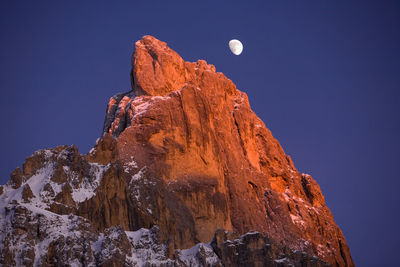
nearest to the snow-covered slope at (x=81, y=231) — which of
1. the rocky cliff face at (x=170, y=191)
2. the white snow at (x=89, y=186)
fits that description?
the white snow at (x=89, y=186)

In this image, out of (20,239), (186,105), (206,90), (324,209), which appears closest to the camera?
(20,239)

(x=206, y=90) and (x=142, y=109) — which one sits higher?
(x=206, y=90)

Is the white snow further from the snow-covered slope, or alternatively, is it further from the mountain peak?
the mountain peak

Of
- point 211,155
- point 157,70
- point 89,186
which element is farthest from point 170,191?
point 157,70

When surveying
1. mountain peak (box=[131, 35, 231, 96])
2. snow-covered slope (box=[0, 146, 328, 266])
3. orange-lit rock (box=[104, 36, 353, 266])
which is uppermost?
mountain peak (box=[131, 35, 231, 96])

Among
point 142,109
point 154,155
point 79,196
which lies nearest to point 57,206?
point 79,196

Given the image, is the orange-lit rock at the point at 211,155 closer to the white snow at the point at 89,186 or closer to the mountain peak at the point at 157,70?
the mountain peak at the point at 157,70

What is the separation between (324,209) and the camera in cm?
13750

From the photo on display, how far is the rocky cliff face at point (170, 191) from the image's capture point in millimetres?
72188

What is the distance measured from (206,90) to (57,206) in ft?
163

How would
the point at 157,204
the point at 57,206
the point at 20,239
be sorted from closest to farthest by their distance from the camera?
1. the point at 20,239
2. the point at 57,206
3. the point at 157,204

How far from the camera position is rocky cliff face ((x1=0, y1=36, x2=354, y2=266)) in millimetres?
72188

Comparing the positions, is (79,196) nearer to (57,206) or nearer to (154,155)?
(57,206)

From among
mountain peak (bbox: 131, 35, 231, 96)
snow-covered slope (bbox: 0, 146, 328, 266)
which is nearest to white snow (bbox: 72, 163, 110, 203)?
snow-covered slope (bbox: 0, 146, 328, 266)
